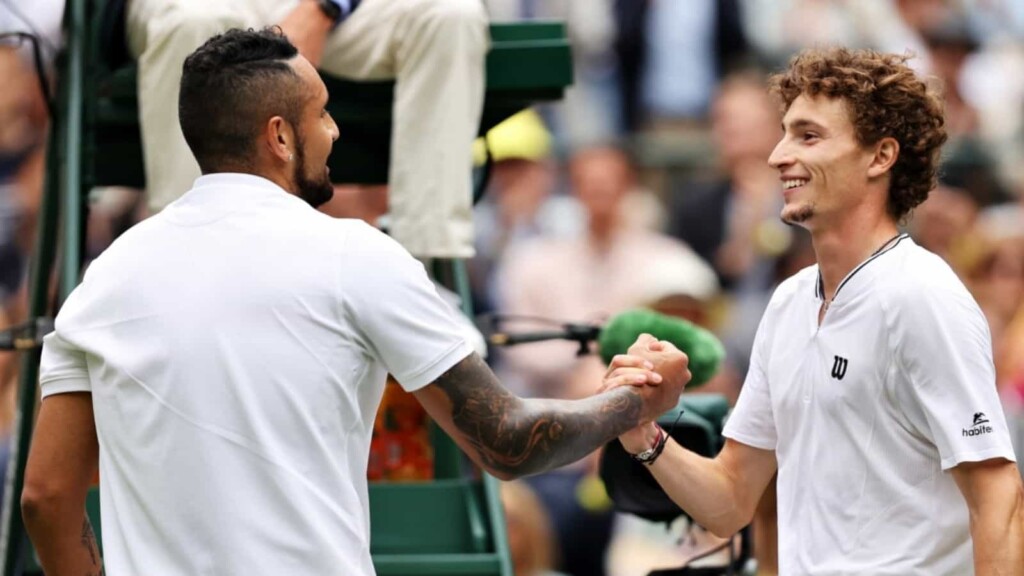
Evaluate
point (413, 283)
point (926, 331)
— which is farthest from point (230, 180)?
point (926, 331)

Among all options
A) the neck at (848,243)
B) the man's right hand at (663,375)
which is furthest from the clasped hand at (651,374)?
the neck at (848,243)

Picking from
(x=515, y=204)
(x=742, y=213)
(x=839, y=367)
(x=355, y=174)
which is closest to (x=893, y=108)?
(x=839, y=367)

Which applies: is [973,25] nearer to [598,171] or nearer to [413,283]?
[598,171]

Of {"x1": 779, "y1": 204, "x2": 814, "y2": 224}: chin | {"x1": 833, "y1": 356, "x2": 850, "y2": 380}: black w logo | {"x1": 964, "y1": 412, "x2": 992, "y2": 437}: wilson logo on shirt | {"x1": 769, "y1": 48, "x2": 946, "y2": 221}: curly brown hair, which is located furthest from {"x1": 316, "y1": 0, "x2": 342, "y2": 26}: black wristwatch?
{"x1": 964, "y1": 412, "x2": 992, "y2": 437}: wilson logo on shirt

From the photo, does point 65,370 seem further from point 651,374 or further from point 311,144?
point 651,374

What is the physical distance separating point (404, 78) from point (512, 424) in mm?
2080

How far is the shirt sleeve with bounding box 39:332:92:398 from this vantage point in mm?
3689

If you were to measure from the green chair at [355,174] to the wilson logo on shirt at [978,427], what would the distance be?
1.46 meters

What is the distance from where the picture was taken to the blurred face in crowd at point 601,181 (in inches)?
352

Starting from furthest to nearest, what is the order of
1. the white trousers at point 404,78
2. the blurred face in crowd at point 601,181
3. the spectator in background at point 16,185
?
the blurred face in crowd at point 601,181, the spectator in background at point 16,185, the white trousers at point 404,78

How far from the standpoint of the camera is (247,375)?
3516 millimetres

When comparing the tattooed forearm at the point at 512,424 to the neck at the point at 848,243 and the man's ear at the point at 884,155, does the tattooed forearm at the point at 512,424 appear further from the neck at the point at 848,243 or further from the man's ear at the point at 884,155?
the man's ear at the point at 884,155

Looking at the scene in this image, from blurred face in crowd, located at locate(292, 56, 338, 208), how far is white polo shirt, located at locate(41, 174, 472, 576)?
0.13 metres

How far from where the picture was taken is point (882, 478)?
167 inches
